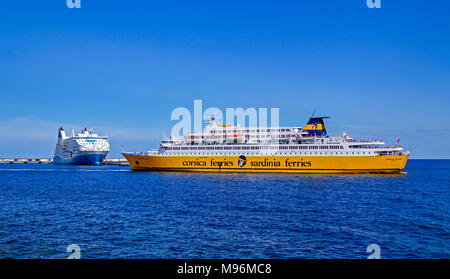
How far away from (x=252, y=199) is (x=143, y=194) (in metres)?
10.3

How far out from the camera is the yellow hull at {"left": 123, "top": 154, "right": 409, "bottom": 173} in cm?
4897

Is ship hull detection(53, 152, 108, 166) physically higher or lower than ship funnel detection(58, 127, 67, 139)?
lower

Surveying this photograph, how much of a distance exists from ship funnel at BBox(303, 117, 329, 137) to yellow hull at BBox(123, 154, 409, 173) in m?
5.55

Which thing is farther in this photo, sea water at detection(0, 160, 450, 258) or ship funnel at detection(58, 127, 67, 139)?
ship funnel at detection(58, 127, 67, 139)

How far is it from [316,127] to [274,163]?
9.84m

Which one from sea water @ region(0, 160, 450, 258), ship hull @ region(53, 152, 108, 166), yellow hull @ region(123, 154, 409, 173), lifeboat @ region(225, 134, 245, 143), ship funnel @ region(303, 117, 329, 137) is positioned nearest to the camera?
sea water @ region(0, 160, 450, 258)

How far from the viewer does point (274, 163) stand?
2055 inches

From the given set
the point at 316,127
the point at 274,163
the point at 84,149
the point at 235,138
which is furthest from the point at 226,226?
the point at 84,149

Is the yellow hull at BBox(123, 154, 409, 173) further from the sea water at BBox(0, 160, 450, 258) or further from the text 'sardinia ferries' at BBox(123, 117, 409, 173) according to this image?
the sea water at BBox(0, 160, 450, 258)

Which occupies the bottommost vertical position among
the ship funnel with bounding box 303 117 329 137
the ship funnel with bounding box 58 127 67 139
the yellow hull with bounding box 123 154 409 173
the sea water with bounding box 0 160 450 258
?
the sea water with bounding box 0 160 450 258

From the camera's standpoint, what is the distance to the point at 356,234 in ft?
51.1

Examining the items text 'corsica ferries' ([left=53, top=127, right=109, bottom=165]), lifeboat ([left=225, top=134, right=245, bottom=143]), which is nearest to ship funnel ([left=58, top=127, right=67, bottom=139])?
text 'corsica ferries' ([left=53, top=127, right=109, bottom=165])

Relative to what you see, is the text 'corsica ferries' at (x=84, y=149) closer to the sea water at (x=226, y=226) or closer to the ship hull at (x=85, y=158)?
the ship hull at (x=85, y=158)
